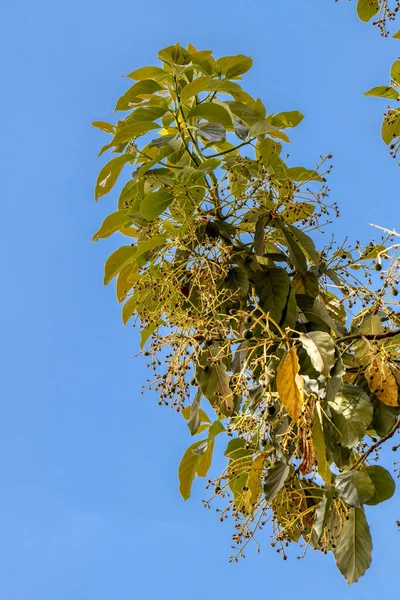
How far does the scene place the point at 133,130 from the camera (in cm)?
216

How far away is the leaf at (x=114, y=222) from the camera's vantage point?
2.26 meters

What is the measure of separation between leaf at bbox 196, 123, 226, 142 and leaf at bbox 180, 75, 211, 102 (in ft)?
0.29

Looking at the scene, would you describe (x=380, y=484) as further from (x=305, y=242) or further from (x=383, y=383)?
(x=305, y=242)

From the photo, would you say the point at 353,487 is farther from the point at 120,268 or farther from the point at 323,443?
the point at 120,268

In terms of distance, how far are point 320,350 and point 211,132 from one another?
2.38 feet

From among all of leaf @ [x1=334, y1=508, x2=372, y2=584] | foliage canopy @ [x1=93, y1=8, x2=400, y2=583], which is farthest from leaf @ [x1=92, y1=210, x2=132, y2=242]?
leaf @ [x1=334, y1=508, x2=372, y2=584]

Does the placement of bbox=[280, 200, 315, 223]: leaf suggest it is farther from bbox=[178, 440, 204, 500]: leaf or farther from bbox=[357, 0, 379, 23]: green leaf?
bbox=[357, 0, 379, 23]: green leaf

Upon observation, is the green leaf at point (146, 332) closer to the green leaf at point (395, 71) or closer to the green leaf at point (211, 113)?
the green leaf at point (211, 113)

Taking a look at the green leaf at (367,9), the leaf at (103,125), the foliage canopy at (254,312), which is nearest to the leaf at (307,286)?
the foliage canopy at (254,312)

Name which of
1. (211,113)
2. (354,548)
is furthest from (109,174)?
(354,548)

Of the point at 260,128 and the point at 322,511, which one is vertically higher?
the point at 260,128

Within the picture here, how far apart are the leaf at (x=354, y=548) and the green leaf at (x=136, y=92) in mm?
1243

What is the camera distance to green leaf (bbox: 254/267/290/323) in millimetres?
1952

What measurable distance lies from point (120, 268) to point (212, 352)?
48 cm
